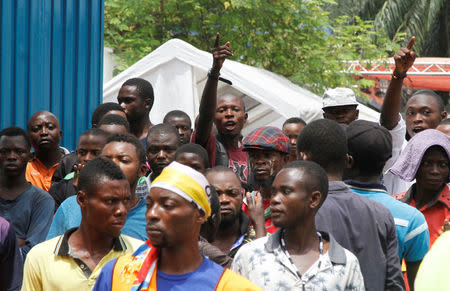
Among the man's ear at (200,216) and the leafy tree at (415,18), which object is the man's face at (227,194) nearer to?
the man's ear at (200,216)

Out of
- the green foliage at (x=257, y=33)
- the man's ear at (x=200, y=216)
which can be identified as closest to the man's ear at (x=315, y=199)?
the man's ear at (x=200, y=216)

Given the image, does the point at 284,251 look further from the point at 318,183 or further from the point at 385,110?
the point at 385,110

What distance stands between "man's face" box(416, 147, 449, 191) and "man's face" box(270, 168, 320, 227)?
169 cm

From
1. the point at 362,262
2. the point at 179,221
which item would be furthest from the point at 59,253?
the point at 362,262

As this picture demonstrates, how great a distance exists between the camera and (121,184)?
3.89 metres

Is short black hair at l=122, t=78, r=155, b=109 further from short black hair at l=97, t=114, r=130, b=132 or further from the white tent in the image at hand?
the white tent

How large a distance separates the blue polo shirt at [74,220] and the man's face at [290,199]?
3.86 ft

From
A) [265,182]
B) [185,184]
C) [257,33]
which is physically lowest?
[257,33]

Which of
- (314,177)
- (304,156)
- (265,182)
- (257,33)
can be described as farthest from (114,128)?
(257,33)

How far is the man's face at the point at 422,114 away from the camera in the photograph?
6285 mm

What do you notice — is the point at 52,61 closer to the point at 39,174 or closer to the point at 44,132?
the point at 44,132

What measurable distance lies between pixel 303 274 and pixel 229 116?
113 inches

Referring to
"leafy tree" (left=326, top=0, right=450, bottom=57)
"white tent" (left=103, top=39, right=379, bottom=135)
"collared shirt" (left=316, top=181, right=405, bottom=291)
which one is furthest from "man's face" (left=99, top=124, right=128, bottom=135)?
"leafy tree" (left=326, top=0, right=450, bottom=57)

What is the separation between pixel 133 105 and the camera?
676 centimetres
